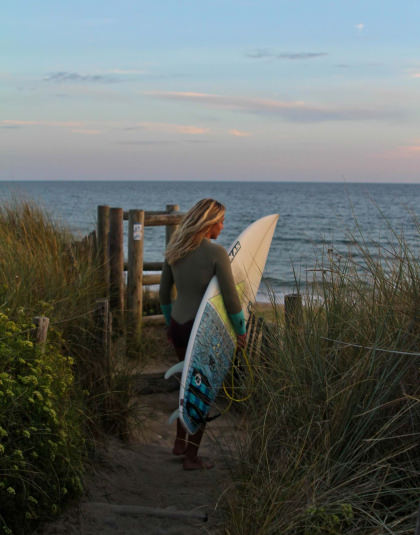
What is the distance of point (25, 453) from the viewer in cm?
330

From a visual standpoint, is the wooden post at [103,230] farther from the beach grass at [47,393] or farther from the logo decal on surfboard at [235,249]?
the logo decal on surfboard at [235,249]

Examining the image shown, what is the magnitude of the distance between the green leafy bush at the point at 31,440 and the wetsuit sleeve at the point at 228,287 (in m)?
1.28

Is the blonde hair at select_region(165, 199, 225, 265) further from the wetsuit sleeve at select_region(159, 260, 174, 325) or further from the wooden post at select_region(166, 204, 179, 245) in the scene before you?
the wooden post at select_region(166, 204, 179, 245)

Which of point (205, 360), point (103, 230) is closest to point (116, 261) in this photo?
point (103, 230)

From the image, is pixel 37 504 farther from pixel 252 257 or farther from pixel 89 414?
pixel 252 257

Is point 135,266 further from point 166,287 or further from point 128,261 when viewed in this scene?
point 166,287

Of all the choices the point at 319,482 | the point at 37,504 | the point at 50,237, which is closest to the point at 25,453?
the point at 37,504

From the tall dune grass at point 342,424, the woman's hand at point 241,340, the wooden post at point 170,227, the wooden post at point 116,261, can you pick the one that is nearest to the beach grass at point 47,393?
the woman's hand at point 241,340

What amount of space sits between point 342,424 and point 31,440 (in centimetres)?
164

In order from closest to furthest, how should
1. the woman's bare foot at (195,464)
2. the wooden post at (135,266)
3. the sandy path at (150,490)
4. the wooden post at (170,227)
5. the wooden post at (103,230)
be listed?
the sandy path at (150,490) → the woman's bare foot at (195,464) → the wooden post at (135,266) → the wooden post at (103,230) → the wooden post at (170,227)

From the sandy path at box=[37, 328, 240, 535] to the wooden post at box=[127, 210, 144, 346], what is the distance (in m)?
1.83

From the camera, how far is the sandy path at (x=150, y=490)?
339 centimetres

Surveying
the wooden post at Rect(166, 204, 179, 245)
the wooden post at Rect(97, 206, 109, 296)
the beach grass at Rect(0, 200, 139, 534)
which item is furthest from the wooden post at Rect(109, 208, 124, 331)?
the beach grass at Rect(0, 200, 139, 534)

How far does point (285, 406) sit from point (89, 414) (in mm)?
1816
